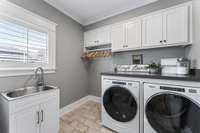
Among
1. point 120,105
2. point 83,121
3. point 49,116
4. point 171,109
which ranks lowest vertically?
point 83,121

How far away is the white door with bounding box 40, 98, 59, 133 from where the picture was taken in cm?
135

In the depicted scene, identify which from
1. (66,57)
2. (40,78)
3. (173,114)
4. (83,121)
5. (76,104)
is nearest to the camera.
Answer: (173,114)

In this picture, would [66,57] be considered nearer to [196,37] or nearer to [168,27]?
[168,27]

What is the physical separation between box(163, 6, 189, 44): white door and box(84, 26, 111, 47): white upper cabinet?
1291 millimetres

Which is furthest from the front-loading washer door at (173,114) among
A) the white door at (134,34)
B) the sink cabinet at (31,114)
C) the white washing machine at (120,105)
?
the sink cabinet at (31,114)

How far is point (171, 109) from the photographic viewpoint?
117 cm

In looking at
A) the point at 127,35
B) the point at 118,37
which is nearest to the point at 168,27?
the point at 127,35

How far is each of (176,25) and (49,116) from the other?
2.63 meters

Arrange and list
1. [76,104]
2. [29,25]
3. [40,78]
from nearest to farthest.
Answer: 1. [29,25]
2. [40,78]
3. [76,104]

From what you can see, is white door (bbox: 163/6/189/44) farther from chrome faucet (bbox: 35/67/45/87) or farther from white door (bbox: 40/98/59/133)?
chrome faucet (bbox: 35/67/45/87)

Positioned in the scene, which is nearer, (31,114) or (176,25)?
(31,114)

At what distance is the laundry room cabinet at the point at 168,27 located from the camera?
151 centimetres

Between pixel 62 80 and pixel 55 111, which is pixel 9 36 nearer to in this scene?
pixel 62 80

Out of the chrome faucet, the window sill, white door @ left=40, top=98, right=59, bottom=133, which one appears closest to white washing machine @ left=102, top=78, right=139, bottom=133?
white door @ left=40, top=98, right=59, bottom=133
